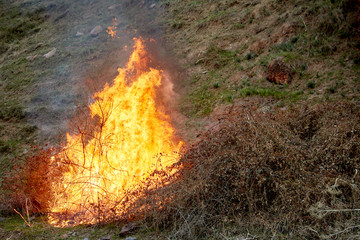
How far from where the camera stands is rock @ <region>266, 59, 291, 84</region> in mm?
9234

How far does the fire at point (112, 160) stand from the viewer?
19.0 feet

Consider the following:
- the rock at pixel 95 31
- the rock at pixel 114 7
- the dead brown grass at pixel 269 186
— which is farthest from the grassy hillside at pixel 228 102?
the rock at pixel 95 31

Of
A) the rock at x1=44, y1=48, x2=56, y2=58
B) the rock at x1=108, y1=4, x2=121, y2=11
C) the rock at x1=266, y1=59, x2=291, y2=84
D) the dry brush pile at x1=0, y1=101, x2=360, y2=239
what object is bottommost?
the rock at x1=266, y1=59, x2=291, y2=84

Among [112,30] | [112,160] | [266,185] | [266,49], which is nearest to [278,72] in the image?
[266,49]

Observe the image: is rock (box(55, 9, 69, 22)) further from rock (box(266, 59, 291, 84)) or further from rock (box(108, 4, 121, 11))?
rock (box(266, 59, 291, 84))

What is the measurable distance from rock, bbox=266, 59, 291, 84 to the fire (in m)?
4.07

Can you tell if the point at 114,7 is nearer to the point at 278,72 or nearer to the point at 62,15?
the point at 62,15

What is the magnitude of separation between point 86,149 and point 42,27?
49.7 feet

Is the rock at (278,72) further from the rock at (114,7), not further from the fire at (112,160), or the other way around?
the rock at (114,7)

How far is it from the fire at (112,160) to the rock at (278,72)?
407cm

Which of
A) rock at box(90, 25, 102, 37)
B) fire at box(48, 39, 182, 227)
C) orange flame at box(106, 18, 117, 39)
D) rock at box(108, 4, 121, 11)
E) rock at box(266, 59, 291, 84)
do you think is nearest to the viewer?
fire at box(48, 39, 182, 227)

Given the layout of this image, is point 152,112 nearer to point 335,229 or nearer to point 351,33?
Answer: point 335,229

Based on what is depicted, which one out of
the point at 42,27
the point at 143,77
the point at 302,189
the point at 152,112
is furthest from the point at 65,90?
the point at 302,189

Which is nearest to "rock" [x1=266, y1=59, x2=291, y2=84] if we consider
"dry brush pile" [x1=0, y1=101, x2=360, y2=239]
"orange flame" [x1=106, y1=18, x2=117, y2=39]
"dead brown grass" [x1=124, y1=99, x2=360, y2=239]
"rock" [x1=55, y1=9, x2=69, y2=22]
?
"dry brush pile" [x1=0, y1=101, x2=360, y2=239]
